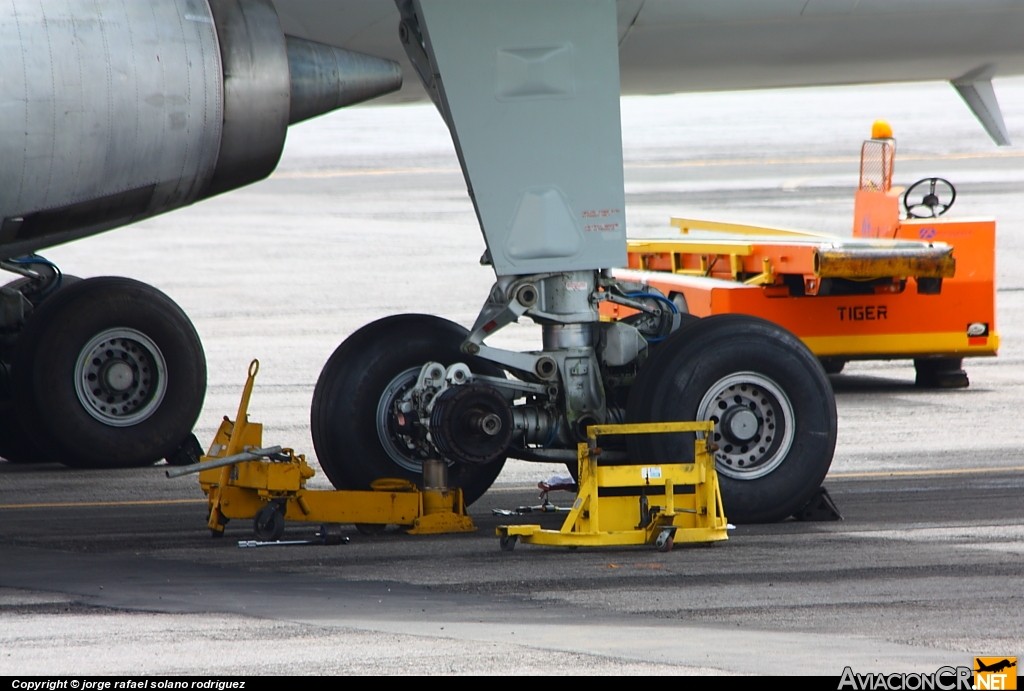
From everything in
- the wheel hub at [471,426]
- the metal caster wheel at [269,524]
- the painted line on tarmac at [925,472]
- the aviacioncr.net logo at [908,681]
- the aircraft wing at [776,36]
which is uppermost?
the aircraft wing at [776,36]

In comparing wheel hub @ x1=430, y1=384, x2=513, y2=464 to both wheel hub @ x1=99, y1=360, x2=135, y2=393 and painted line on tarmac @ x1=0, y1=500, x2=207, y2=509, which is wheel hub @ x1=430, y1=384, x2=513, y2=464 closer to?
painted line on tarmac @ x1=0, y1=500, x2=207, y2=509

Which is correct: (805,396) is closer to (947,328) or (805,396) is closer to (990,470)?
(990,470)

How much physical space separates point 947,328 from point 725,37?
5805mm

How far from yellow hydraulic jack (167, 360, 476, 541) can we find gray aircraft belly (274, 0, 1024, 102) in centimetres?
215

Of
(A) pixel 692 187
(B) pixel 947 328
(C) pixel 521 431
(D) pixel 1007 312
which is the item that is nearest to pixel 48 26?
(C) pixel 521 431

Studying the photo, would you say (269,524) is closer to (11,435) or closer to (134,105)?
(134,105)

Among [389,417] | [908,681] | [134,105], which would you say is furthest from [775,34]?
[908,681]

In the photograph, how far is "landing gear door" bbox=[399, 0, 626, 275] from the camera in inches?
Result: 306

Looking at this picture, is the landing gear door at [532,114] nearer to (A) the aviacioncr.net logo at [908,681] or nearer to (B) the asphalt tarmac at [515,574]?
(B) the asphalt tarmac at [515,574]

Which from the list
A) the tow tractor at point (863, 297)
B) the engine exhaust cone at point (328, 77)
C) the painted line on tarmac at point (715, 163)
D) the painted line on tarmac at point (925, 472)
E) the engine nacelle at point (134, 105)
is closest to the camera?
the engine nacelle at point (134, 105)

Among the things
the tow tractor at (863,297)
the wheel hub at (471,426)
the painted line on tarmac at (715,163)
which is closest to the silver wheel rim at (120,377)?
the wheel hub at (471,426)

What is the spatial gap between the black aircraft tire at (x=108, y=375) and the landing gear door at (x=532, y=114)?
3.94m

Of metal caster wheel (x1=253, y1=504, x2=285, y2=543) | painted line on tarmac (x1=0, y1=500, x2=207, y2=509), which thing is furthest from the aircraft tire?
metal caster wheel (x1=253, y1=504, x2=285, y2=543)

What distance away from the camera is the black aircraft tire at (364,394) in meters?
8.45
